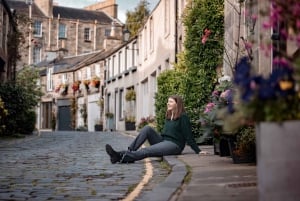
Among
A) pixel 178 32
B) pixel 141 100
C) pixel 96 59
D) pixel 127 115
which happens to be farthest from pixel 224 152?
pixel 96 59

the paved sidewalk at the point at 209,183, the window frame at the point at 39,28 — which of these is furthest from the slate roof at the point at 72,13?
the paved sidewalk at the point at 209,183

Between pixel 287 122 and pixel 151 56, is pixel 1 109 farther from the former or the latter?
pixel 287 122

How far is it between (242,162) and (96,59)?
33.3 meters

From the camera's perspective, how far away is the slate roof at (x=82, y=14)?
2388 inches

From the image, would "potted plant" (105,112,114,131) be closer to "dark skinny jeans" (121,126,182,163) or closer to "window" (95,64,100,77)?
"window" (95,64,100,77)

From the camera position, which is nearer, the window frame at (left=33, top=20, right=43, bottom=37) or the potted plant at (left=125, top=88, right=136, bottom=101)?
the potted plant at (left=125, top=88, right=136, bottom=101)

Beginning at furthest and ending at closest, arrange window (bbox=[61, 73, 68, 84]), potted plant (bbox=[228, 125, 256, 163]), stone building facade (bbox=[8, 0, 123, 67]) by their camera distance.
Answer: stone building facade (bbox=[8, 0, 123, 67])
window (bbox=[61, 73, 68, 84])
potted plant (bbox=[228, 125, 256, 163])

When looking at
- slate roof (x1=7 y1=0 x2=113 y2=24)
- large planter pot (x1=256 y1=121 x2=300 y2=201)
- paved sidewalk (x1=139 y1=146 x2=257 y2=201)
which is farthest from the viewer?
slate roof (x1=7 y1=0 x2=113 y2=24)

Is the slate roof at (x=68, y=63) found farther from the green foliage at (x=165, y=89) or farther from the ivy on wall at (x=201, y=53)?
the ivy on wall at (x=201, y=53)

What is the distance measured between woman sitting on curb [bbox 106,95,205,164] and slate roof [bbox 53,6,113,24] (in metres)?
52.3

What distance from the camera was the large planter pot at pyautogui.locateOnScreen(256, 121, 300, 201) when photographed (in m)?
2.88

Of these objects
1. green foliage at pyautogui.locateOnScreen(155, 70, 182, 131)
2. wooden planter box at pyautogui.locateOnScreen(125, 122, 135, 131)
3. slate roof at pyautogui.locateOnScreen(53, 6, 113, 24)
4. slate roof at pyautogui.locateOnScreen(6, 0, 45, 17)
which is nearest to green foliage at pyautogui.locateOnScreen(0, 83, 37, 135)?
green foliage at pyautogui.locateOnScreen(155, 70, 182, 131)

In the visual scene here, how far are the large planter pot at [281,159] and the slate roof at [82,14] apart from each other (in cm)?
5883

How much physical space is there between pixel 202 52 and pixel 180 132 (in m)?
4.86
